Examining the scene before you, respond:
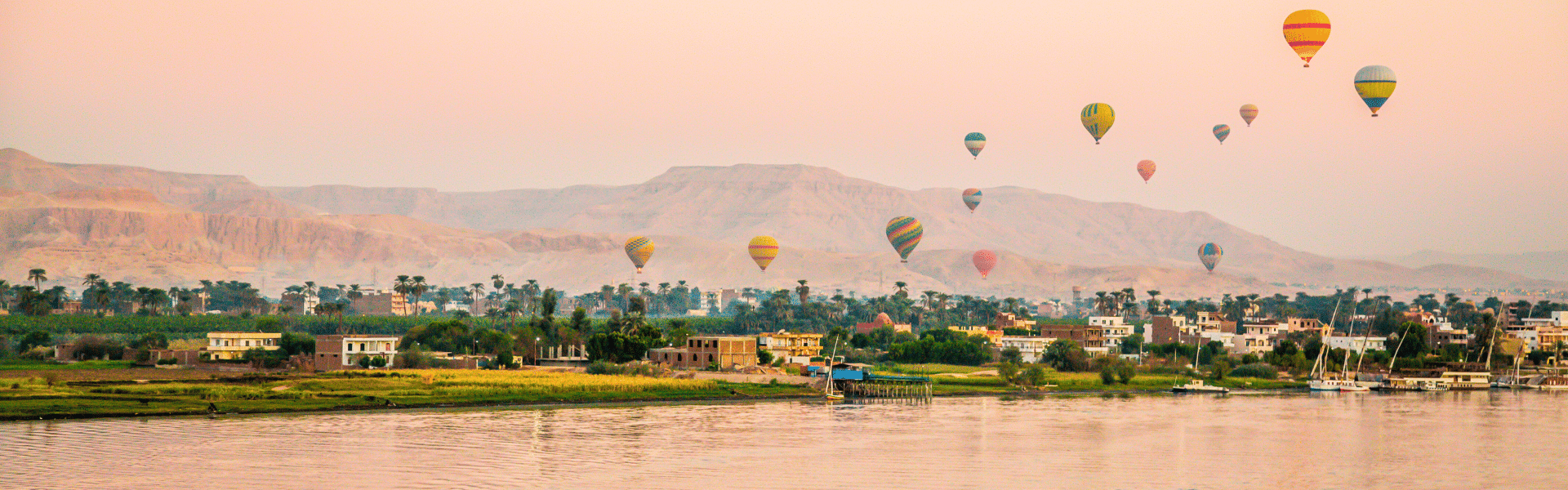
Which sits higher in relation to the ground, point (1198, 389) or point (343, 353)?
point (343, 353)

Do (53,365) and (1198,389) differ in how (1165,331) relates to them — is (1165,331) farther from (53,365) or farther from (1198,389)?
(53,365)

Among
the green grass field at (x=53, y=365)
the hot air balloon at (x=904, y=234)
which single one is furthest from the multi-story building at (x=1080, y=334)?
the green grass field at (x=53, y=365)

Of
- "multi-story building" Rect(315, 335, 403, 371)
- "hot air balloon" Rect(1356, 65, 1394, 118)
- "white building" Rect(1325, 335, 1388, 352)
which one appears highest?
"hot air balloon" Rect(1356, 65, 1394, 118)

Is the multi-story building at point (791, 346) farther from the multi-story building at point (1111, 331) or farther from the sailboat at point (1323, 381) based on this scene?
the sailboat at point (1323, 381)

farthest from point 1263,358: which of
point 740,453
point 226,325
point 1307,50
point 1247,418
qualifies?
point 226,325

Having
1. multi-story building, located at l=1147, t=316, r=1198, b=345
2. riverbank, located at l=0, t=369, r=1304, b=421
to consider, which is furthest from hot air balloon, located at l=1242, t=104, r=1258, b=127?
riverbank, located at l=0, t=369, r=1304, b=421

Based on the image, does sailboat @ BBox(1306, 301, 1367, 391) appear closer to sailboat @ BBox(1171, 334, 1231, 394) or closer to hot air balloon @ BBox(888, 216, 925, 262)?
sailboat @ BBox(1171, 334, 1231, 394)

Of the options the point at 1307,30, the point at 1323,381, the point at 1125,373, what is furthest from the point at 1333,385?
the point at 1307,30
